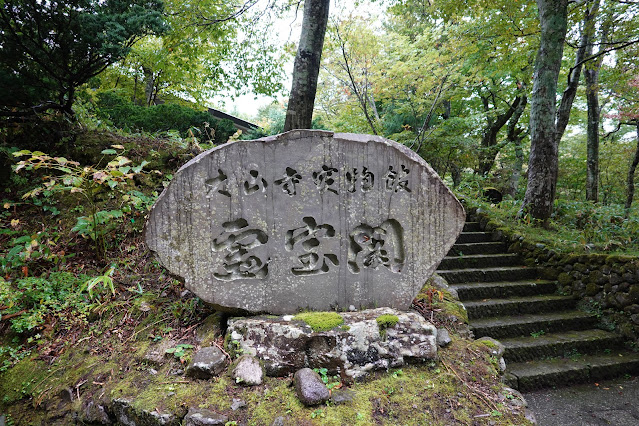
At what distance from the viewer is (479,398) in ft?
8.35

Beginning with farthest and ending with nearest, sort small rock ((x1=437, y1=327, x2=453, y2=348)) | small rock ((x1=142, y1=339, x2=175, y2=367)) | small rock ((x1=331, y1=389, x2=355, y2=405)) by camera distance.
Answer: small rock ((x1=437, y1=327, x2=453, y2=348)) < small rock ((x1=142, y1=339, x2=175, y2=367)) < small rock ((x1=331, y1=389, x2=355, y2=405))

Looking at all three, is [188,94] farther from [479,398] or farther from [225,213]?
[479,398]

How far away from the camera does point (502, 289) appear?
Result: 4930mm

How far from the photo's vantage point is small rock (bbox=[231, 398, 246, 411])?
2.22 meters

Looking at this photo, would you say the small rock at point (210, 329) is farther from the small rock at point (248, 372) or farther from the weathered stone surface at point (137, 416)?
the weathered stone surface at point (137, 416)

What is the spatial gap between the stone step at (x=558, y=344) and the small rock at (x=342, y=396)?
2.56 m

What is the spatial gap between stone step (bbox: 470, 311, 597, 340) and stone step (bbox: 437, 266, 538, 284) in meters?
0.72

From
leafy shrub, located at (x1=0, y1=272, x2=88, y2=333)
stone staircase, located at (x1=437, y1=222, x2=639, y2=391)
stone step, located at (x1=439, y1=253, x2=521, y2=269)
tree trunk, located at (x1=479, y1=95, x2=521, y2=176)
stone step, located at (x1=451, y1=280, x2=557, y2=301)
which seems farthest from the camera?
tree trunk, located at (x1=479, y1=95, x2=521, y2=176)

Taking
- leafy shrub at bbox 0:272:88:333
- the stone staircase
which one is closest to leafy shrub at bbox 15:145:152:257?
leafy shrub at bbox 0:272:88:333

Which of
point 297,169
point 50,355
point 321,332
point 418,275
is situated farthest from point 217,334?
point 418,275

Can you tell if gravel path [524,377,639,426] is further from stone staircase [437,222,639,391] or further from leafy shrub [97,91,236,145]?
leafy shrub [97,91,236,145]

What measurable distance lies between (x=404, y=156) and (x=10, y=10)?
16.0 ft

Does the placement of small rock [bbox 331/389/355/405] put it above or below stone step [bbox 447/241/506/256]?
below

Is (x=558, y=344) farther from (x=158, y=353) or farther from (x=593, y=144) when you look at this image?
(x=593, y=144)
